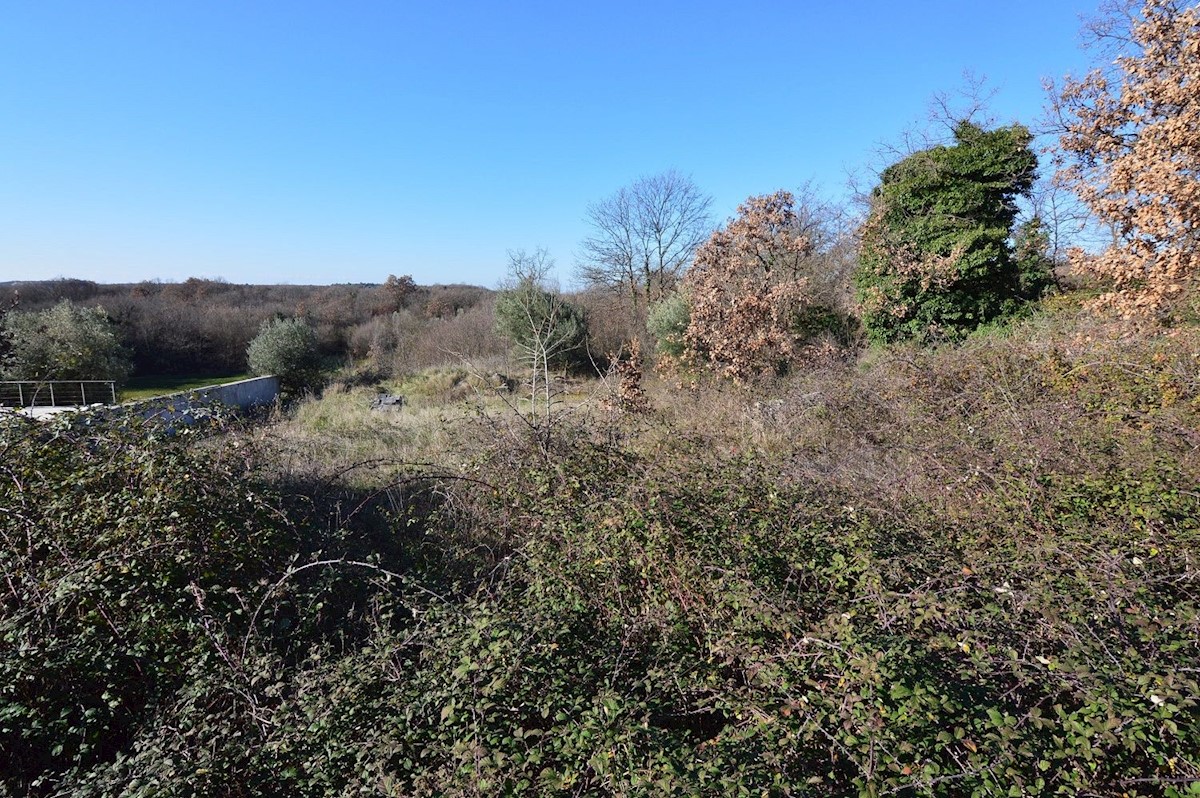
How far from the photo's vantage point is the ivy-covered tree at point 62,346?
1399cm

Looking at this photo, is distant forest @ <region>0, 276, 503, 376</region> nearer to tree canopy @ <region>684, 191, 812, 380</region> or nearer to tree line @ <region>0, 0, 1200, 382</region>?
tree line @ <region>0, 0, 1200, 382</region>

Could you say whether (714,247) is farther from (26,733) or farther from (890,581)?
(26,733)

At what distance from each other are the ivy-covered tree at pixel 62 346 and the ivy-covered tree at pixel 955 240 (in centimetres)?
1780

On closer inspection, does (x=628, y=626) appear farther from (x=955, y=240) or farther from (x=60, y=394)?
(x=60, y=394)

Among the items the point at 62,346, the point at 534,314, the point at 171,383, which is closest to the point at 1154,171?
the point at 534,314

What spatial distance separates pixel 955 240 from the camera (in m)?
11.2

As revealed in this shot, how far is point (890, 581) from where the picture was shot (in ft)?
9.40

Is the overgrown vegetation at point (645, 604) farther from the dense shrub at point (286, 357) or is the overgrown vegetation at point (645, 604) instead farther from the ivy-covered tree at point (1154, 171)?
the dense shrub at point (286, 357)

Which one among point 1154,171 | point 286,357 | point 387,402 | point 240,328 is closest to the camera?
point 1154,171

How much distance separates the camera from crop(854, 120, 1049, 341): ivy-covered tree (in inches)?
436

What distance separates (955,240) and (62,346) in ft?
68.7

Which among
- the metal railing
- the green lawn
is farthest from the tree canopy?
the green lawn

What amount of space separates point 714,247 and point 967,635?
30.8 feet

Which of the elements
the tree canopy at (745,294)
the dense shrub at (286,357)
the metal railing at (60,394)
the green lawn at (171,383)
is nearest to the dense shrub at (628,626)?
the tree canopy at (745,294)
